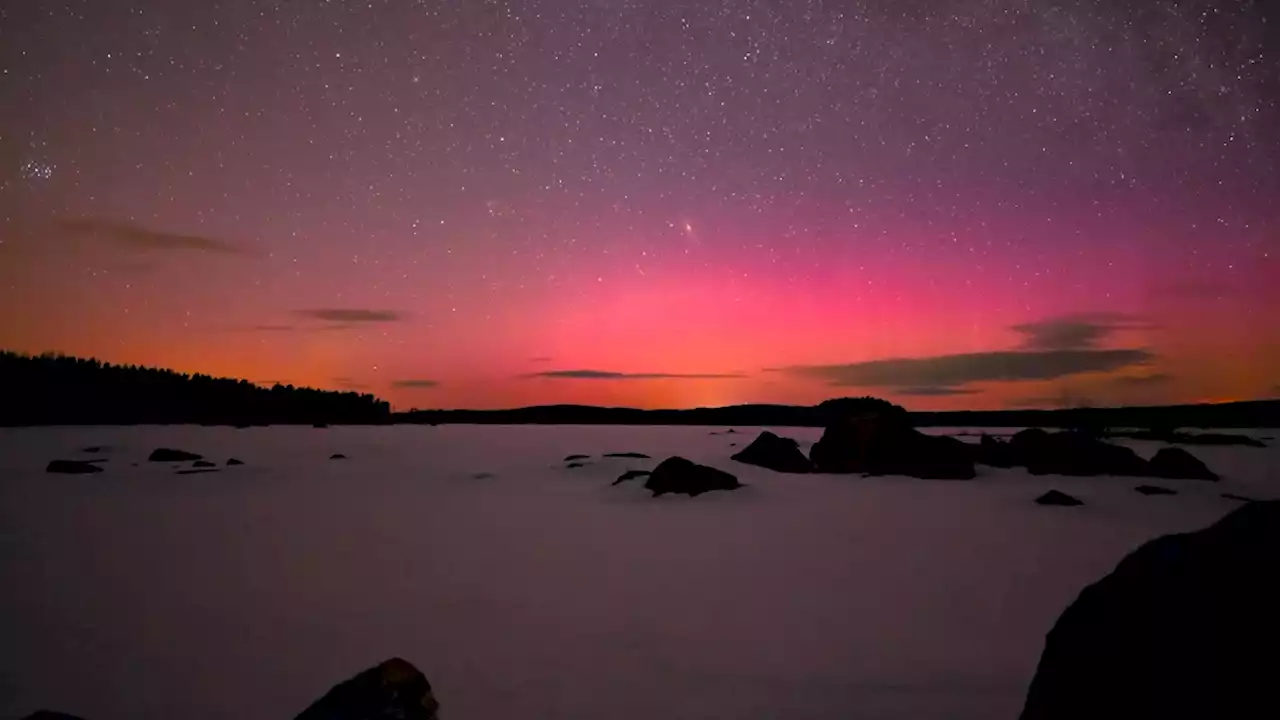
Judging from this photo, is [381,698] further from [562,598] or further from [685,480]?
[685,480]

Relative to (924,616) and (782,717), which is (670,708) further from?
(924,616)

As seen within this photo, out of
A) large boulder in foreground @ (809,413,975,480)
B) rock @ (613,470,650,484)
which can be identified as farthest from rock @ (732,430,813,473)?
rock @ (613,470,650,484)

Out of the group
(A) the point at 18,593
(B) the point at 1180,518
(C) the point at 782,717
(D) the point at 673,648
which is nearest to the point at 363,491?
(A) the point at 18,593

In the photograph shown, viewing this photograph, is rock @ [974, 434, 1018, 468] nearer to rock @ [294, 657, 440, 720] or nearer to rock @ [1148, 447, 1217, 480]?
rock @ [1148, 447, 1217, 480]

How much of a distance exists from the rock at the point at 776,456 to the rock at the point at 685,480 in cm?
532

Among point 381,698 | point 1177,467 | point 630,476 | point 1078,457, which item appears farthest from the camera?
point 1078,457

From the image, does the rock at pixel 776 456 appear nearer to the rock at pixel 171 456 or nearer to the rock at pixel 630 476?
the rock at pixel 630 476

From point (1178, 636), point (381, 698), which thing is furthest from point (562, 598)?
point (1178, 636)

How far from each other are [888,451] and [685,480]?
7.01m

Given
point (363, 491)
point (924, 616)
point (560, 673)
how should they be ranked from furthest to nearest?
point (363, 491) < point (924, 616) < point (560, 673)

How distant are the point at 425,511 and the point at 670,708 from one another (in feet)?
32.8

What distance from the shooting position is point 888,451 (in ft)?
64.7

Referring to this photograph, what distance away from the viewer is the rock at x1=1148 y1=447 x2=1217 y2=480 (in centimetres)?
1803

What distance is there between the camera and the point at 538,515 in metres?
13.1
